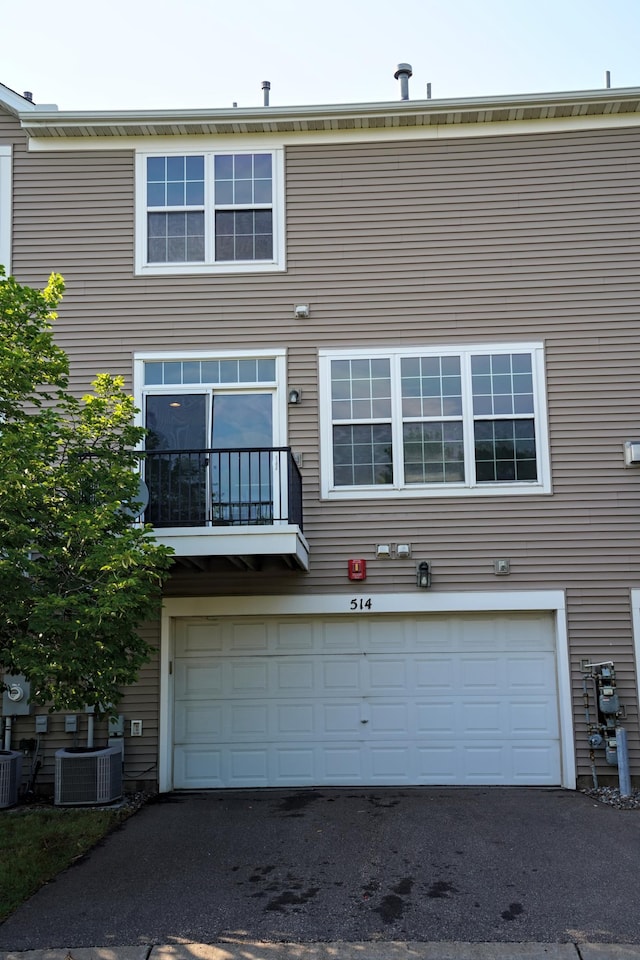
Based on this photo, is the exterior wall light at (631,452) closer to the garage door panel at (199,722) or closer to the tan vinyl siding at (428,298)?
the tan vinyl siding at (428,298)

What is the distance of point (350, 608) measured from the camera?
912 cm

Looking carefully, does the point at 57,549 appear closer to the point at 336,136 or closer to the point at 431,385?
Result: the point at 431,385

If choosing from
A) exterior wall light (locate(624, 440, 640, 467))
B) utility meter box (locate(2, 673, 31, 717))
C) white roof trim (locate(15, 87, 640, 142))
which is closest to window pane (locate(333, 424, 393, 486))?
exterior wall light (locate(624, 440, 640, 467))

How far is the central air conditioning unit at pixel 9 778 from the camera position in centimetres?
830

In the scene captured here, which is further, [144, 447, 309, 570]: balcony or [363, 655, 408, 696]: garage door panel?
[363, 655, 408, 696]: garage door panel

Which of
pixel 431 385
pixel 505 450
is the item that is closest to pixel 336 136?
pixel 431 385

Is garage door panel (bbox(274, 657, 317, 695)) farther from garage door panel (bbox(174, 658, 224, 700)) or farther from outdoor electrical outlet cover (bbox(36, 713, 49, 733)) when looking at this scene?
Result: outdoor electrical outlet cover (bbox(36, 713, 49, 733))

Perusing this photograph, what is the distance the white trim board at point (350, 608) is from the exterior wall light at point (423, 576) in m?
0.11

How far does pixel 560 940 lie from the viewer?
4.88 m

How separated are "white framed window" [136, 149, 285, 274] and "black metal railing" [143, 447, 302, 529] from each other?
2.46 meters

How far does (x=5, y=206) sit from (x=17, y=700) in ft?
18.8

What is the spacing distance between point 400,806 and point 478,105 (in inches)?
304

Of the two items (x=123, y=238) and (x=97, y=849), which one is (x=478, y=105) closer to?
(x=123, y=238)

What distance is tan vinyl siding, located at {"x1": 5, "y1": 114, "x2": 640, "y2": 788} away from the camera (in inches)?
361
